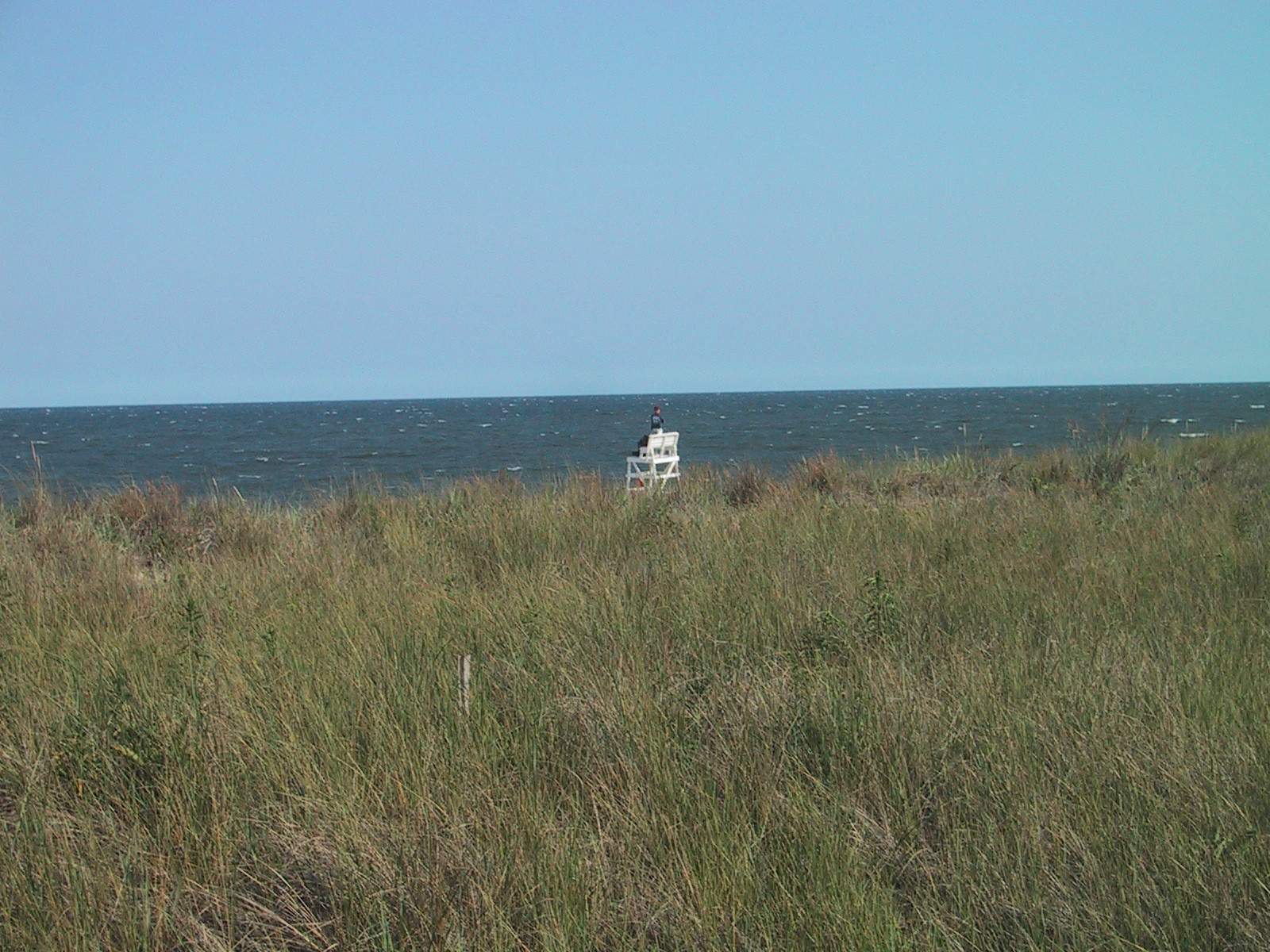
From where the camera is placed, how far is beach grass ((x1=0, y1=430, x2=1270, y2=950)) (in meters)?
2.71

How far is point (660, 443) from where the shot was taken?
15.0 metres

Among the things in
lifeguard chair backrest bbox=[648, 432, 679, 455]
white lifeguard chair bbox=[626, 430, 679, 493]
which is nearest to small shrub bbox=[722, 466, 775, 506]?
white lifeguard chair bbox=[626, 430, 679, 493]

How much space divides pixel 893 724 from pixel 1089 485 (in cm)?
805

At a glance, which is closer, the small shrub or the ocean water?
the small shrub

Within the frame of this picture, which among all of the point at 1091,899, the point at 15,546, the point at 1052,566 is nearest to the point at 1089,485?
the point at 1052,566

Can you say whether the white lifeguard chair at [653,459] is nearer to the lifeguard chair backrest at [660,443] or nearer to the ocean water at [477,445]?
the lifeguard chair backrest at [660,443]

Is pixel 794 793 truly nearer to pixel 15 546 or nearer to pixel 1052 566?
pixel 1052 566

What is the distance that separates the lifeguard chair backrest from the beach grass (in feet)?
26.2

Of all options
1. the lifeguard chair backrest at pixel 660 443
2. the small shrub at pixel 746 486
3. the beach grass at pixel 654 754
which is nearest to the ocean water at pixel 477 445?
the small shrub at pixel 746 486

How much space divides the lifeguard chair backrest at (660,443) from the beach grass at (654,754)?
7.99 m

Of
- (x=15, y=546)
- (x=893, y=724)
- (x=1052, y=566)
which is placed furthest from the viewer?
(x=15, y=546)

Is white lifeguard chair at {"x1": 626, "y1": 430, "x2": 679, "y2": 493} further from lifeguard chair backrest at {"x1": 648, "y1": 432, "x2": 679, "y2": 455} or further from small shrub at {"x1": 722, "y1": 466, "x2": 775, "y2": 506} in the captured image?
small shrub at {"x1": 722, "y1": 466, "x2": 775, "y2": 506}

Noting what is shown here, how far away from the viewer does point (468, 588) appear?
618cm

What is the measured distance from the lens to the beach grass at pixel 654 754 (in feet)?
8.89
